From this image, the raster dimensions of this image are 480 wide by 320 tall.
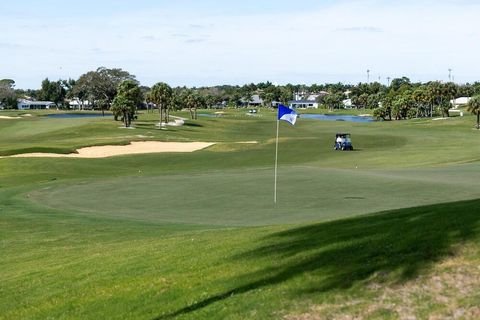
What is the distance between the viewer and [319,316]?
38.3 ft

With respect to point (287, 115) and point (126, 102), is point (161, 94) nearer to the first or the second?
point (126, 102)

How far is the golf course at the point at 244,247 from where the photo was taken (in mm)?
12516

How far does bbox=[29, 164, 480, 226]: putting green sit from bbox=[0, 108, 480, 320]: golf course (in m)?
0.12

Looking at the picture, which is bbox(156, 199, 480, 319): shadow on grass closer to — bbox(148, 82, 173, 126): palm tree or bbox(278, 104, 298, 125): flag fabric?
bbox(278, 104, 298, 125): flag fabric

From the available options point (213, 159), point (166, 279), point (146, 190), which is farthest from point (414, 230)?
point (213, 159)

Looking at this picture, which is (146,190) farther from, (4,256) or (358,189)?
(4,256)

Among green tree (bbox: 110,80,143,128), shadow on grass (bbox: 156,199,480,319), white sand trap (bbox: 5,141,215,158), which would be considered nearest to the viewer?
shadow on grass (bbox: 156,199,480,319)

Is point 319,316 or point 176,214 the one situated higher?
point 319,316

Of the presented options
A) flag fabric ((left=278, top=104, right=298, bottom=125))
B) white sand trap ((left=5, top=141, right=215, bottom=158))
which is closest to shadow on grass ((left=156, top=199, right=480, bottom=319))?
flag fabric ((left=278, top=104, right=298, bottom=125))

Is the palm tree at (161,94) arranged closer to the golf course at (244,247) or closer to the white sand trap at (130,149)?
the white sand trap at (130,149)

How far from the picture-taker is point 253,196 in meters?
37.5

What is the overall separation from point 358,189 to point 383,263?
2495cm

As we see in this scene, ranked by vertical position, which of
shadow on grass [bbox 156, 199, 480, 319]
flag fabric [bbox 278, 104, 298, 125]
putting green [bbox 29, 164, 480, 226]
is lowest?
putting green [bbox 29, 164, 480, 226]

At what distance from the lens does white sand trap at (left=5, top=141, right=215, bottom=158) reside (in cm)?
7443
